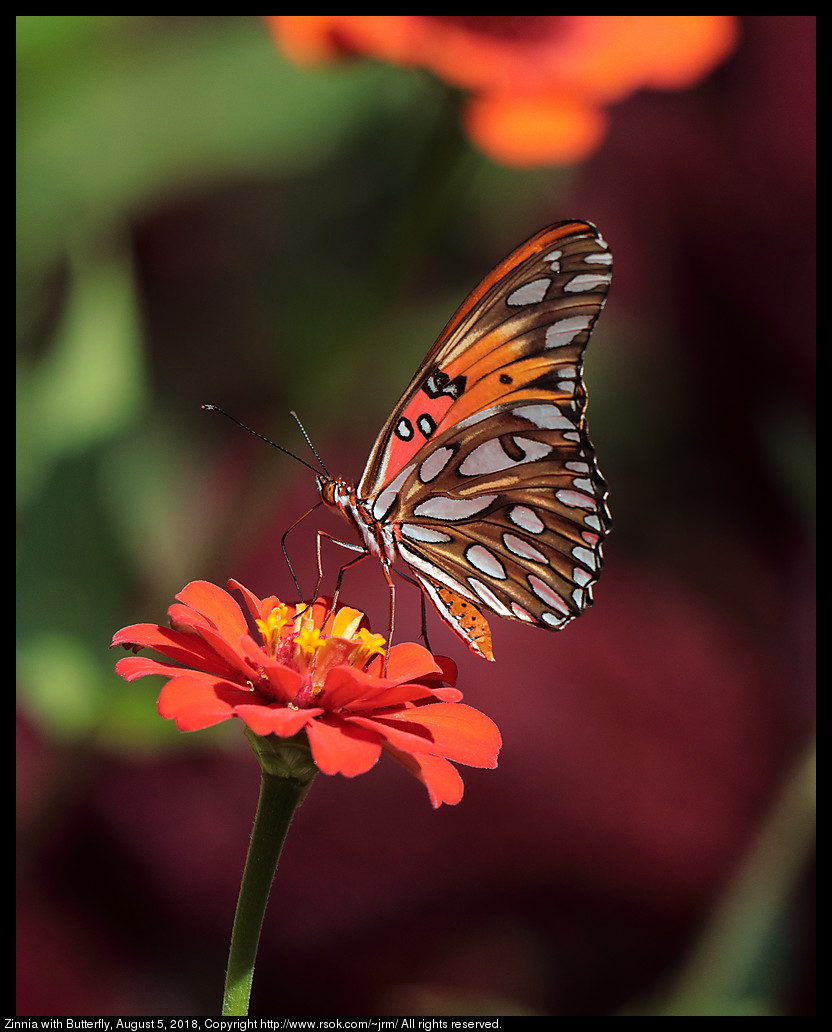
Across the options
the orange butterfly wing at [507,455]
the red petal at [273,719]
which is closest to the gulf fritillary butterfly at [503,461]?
the orange butterfly wing at [507,455]

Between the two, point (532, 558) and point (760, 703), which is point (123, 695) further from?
point (760, 703)

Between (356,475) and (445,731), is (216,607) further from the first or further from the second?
(356,475)

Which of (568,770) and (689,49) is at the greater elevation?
(689,49)

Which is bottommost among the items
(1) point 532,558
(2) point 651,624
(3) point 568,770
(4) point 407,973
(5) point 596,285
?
(4) point 407,973

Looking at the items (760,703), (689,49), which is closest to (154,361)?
(689,49)

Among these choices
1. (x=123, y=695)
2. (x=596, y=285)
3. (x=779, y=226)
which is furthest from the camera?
(x=779, y=226)

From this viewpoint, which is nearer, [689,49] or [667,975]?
[689,49]

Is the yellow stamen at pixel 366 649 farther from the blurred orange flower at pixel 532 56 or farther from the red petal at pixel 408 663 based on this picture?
the blurred orange flower at pixel 532 56
